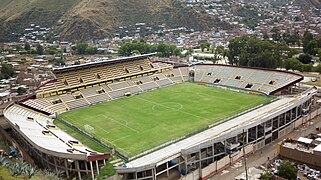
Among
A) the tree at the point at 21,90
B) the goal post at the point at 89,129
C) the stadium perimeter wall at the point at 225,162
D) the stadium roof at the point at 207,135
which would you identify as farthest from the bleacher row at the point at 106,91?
the stadium perimeter wall at the point at 225,162

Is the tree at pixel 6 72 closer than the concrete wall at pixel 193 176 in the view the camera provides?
No

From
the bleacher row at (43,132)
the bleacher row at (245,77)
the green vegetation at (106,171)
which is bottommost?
the green vegetation at (106,171)

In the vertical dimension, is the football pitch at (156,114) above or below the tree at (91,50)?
below

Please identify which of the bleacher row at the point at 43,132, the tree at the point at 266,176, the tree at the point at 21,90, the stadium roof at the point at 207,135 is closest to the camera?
the tree at the point at 266,176

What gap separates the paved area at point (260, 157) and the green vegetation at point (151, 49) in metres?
58.3

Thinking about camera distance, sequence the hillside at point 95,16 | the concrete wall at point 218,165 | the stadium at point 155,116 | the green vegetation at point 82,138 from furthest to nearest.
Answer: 1. the hillside at point 95,16
2. the green vegetation at point 82,138
3. the stadium at point 155,116
4. the concrete wall at point 218,165

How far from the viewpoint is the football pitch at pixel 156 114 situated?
122 ft

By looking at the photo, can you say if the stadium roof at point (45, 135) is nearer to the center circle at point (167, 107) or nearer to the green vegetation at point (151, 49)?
the center circle at point (167, 107)

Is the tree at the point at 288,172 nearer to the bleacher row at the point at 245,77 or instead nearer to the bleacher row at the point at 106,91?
the bleacher row at the point at 245,77

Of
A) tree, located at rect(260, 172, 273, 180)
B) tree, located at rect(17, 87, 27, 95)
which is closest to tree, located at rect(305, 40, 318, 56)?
tree, located at rect(260, 172, 273, 180)

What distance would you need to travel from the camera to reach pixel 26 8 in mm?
159500

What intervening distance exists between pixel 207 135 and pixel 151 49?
65678 mm

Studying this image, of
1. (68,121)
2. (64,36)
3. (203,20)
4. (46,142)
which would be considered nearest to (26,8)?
(64,36)

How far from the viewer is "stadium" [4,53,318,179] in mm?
30484
